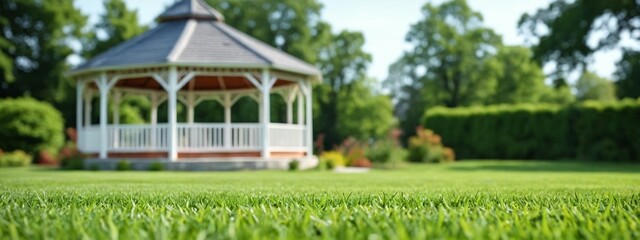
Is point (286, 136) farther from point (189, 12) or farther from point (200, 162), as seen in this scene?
point (189, 12)

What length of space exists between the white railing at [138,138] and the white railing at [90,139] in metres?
0.59

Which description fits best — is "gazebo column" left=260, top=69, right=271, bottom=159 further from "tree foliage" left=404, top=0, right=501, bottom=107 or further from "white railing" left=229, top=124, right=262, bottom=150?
"tree foliage" left=404, top=0, right=501, bottom=107

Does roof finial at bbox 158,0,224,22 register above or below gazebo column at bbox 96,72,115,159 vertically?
above

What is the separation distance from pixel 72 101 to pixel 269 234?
33.6 m

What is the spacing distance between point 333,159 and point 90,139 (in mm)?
6696

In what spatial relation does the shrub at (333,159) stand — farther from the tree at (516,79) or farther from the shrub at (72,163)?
the tree at (516,79)

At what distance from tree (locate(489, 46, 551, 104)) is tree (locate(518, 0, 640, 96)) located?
17.4 m

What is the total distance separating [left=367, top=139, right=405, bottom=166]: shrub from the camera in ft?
61.6

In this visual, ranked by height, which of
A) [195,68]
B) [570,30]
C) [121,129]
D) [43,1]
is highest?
[43,1]

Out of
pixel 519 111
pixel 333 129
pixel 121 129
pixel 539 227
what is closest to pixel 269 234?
pixel 539 227

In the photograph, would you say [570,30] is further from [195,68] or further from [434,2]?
[434,2]

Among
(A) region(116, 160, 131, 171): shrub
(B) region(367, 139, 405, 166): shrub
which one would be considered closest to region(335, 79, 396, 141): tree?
(B) region(367, 139, 405, 166): shrub

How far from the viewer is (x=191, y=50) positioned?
52.2 feet

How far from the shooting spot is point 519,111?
2598 centimetres
